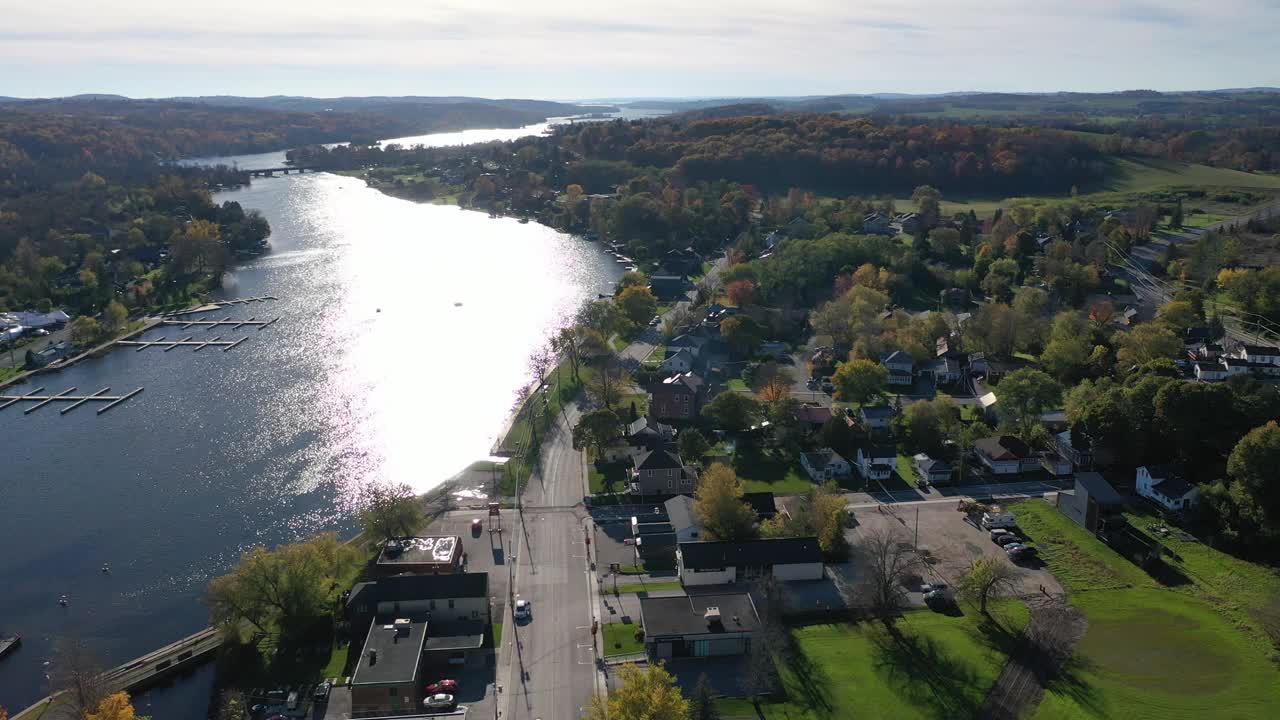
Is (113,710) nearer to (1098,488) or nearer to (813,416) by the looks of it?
(813,416)

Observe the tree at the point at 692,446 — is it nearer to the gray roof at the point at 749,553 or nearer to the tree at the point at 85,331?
the gray roof at the point at 749,553

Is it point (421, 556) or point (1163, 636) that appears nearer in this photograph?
point (1163, 636)

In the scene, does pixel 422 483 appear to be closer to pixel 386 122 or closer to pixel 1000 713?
pixel 1000 713

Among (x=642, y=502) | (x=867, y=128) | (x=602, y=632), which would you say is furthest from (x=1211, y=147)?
(x=602, y=632)

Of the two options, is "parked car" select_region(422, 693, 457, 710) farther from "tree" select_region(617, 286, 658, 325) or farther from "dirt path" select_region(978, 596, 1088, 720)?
"tree" select_region(617, 286, 658, 325)

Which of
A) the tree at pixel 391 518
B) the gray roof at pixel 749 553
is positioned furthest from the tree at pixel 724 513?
the tree at pixel 391 518

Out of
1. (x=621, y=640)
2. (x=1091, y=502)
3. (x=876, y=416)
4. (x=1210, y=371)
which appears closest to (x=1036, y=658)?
(x=1091, y=502)
